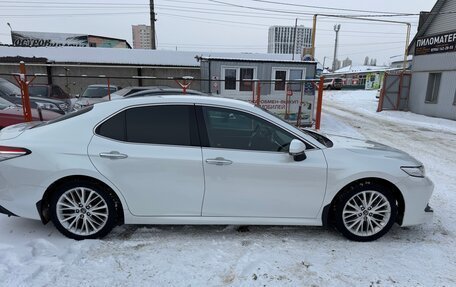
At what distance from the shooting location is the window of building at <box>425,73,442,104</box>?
674 inches

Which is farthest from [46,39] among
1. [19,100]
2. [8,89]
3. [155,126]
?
[155,126]

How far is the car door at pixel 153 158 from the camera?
3201mm

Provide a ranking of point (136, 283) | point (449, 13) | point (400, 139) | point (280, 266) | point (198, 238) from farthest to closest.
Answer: point (449, 13)
point (400, 139)
point (198, 238)
point (280, 266)
point (136, 283)

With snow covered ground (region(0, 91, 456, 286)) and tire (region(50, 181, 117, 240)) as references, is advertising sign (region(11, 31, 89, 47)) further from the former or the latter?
snow covered ground (region(0, 91, 456, 286))

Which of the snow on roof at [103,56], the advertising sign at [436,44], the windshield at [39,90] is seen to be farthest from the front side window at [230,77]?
the advertising sign at [436,44]

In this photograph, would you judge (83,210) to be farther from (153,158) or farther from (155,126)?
(155,126)

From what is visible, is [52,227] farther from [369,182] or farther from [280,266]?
[369,182]

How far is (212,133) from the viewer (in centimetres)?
336

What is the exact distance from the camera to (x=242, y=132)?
3453mm

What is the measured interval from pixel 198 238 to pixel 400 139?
9.22 m

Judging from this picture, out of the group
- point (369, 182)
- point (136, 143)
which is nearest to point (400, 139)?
point (369, 182)

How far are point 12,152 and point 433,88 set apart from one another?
19457 mm

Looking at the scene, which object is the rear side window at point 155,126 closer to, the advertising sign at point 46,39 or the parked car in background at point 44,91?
the parked car in background at point 44,91

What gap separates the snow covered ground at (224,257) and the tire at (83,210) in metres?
0.12
